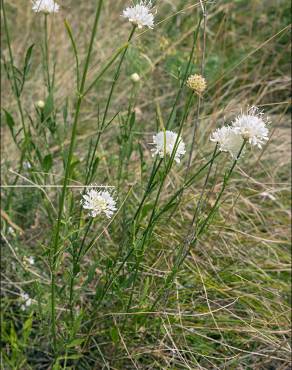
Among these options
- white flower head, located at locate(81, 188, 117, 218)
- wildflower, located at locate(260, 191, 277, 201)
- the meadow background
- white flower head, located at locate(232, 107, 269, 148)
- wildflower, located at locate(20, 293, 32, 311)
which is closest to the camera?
white flower head, located at locate(232, 107, 269, 148)

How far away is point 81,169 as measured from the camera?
196cm

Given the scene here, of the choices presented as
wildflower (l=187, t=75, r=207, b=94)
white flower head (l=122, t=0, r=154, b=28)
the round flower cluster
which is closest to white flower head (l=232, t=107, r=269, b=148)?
the round flower cluster

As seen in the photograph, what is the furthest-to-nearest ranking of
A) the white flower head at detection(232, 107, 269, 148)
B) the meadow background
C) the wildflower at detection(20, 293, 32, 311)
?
the wildflower at detection(20, 293, 32, 311), the meadow background, the white flower head at detection(232, 107, 269, 148)

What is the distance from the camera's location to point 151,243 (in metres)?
1.46

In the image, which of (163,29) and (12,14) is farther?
(12,14)

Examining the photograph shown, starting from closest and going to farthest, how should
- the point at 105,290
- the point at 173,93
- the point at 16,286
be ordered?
1. the point at 105,290
2. the point at 16,286
3. the point at 173,93

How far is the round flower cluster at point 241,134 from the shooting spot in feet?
3.56

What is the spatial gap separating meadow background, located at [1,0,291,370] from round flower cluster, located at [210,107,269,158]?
18 cm

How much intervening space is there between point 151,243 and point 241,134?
1.54ft

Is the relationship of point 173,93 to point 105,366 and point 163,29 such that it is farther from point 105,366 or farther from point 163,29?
point 105,366

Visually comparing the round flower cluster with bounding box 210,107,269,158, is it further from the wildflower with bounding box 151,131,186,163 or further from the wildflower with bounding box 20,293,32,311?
the wildflower with bounding box 20,293,32,311

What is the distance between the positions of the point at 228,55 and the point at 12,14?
1.12 m

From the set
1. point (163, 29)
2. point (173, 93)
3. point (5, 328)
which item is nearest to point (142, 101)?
point (173, 93)

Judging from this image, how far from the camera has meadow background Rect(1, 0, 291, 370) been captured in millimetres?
1378
